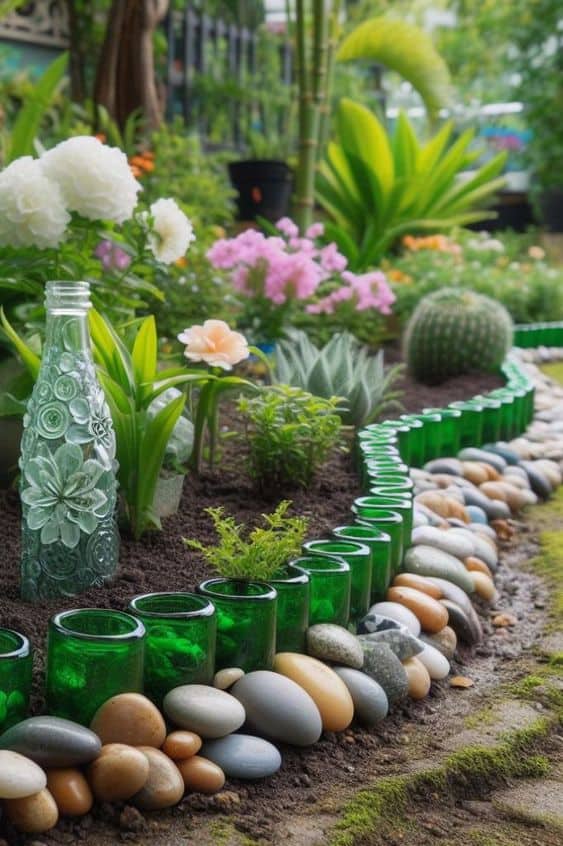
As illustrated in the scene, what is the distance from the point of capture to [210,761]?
1635 millimetres

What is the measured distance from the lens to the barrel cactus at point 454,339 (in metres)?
5.32

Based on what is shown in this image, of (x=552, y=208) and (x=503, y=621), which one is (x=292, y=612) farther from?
(x=552, y=208)

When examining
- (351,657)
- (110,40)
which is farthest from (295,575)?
(110,40)

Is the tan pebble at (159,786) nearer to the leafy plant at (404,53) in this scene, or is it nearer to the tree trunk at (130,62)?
the tree trunk at (130,62)

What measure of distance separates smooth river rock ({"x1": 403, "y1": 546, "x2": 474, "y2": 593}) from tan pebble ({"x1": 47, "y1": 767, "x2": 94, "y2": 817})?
1.19 m

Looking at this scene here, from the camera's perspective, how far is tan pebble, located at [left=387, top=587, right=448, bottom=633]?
2.28m

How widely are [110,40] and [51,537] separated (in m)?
6.50

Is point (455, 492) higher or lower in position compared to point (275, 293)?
lower

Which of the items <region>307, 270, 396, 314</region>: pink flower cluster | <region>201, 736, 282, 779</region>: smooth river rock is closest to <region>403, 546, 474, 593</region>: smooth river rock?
<region>201, 736, 282, 779</region>: smooth river rock

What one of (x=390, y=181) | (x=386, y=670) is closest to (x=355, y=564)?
(x=386, y=670)

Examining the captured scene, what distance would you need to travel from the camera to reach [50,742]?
1.46 metres

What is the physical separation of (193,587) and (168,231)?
111cm

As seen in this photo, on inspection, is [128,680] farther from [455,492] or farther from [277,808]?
[455,492]

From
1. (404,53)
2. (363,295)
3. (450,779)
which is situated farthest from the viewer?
(404,53)
